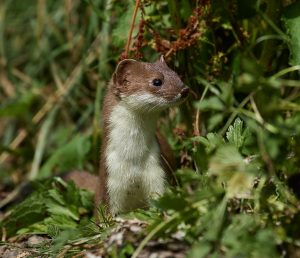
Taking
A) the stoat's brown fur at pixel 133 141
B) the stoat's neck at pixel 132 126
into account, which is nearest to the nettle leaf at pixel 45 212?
the stoat's brown fur at pixel 133 141

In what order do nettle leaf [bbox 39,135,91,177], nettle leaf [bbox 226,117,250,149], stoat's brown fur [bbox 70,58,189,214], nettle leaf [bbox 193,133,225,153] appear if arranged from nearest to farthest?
nettle leaf [bbox 193,133,225,153], nettle leaf [bbox 226,117,250,149], stoat's brown fur [bbox 70,58,189,214], nettle leaf [bbox 39,135,91,177]

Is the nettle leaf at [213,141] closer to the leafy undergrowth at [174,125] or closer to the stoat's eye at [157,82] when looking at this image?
the leafy undergrowth at [174,125]

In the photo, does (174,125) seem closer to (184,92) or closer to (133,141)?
→ (133,141)

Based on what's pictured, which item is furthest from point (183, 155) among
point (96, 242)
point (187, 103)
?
point (96, 242)

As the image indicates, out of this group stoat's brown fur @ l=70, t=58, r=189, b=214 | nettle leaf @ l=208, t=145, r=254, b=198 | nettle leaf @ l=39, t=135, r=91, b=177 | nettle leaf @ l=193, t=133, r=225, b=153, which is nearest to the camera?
nettle leaf @ l=208, t=145, r=254, b=198

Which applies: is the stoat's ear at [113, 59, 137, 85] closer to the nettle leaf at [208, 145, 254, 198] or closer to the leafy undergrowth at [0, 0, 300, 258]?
the leafy undergrowth at [0, 0, 300, 258]

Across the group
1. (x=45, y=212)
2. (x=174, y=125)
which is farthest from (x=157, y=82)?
(x=45, y=212)

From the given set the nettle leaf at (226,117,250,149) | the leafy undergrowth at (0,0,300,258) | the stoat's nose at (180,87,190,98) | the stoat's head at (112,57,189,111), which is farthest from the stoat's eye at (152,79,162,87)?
the nettle leaf at (226,117,250,149)

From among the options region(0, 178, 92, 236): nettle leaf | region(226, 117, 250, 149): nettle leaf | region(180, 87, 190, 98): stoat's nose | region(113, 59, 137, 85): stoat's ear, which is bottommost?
region(0, 178, 92, 236): nettle leaf
